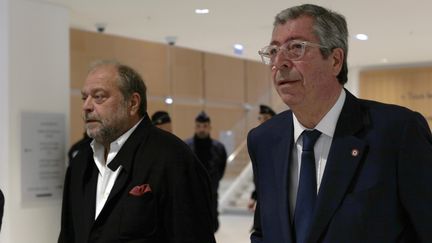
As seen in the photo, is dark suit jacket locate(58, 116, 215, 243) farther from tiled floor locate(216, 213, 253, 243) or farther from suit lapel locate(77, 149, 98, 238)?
tiled floor locate(216, 213, 253, 243)

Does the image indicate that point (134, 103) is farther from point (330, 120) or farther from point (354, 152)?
point (354, 152)

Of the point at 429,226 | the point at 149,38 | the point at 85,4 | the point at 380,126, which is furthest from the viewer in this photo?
the point at 149,38

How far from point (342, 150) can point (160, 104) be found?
13237 millimetres

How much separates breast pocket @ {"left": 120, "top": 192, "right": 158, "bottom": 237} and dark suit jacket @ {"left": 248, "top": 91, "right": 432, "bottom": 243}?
0.91 metres

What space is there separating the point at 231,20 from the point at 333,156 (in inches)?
270

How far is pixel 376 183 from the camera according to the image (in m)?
1.81

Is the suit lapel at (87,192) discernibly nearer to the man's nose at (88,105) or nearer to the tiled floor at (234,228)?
the man's nose at (88,105)

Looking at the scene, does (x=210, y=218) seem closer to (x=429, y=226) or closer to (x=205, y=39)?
(x=429, y=226)

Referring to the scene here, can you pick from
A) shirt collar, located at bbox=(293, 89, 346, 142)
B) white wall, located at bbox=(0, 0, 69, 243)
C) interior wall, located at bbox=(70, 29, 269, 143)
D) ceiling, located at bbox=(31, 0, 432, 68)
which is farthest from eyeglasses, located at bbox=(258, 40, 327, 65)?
interior wall, located at bbox=(70, 29, 269, 143)

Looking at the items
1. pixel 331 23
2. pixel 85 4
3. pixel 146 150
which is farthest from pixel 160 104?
pixel 331 23


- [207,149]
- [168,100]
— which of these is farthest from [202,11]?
[168,100]

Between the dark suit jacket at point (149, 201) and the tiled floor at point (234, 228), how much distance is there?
22.1 feet

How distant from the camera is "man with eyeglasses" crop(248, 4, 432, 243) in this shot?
1802 millimetres

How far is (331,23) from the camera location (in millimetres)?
1930
